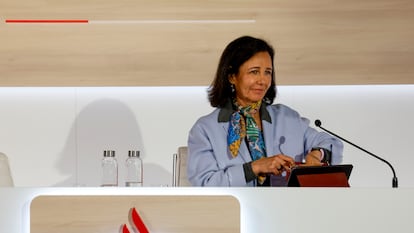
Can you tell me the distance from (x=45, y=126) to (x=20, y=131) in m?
0.15

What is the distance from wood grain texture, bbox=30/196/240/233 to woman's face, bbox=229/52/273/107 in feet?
3.58

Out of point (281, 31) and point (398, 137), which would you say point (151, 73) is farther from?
point (398, 137)

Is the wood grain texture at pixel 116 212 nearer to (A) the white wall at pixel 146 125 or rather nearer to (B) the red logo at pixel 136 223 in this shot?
(B) the red logo at pixel 136 223

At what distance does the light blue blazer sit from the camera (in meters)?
2.64

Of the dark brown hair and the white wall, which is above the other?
the dark brown hair

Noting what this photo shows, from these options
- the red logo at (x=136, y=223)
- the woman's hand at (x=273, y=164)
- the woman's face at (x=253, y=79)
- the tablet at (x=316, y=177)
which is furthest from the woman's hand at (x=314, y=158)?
the red logo at (x=136, y=223)

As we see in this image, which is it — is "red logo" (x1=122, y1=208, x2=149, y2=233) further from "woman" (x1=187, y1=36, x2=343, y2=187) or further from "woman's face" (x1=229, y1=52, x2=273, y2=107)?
"woman's face" (x1=229, y1=52, x2=273, y2=107)

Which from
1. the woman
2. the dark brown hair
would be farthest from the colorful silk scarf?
the dark brown hair

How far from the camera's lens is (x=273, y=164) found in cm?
246

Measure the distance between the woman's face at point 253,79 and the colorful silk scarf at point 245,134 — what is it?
7cm

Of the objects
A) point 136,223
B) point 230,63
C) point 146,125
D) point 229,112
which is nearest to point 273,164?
point 229,112

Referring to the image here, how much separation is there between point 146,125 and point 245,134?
4.40 ft

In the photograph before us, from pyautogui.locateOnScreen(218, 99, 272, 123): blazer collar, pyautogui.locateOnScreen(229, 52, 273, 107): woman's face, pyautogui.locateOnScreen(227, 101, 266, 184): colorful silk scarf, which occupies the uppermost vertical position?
pyautogui.locateOnScreen(229, 52, 273, 107): woman's face

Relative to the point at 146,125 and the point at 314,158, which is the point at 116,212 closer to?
the point at 314,158
